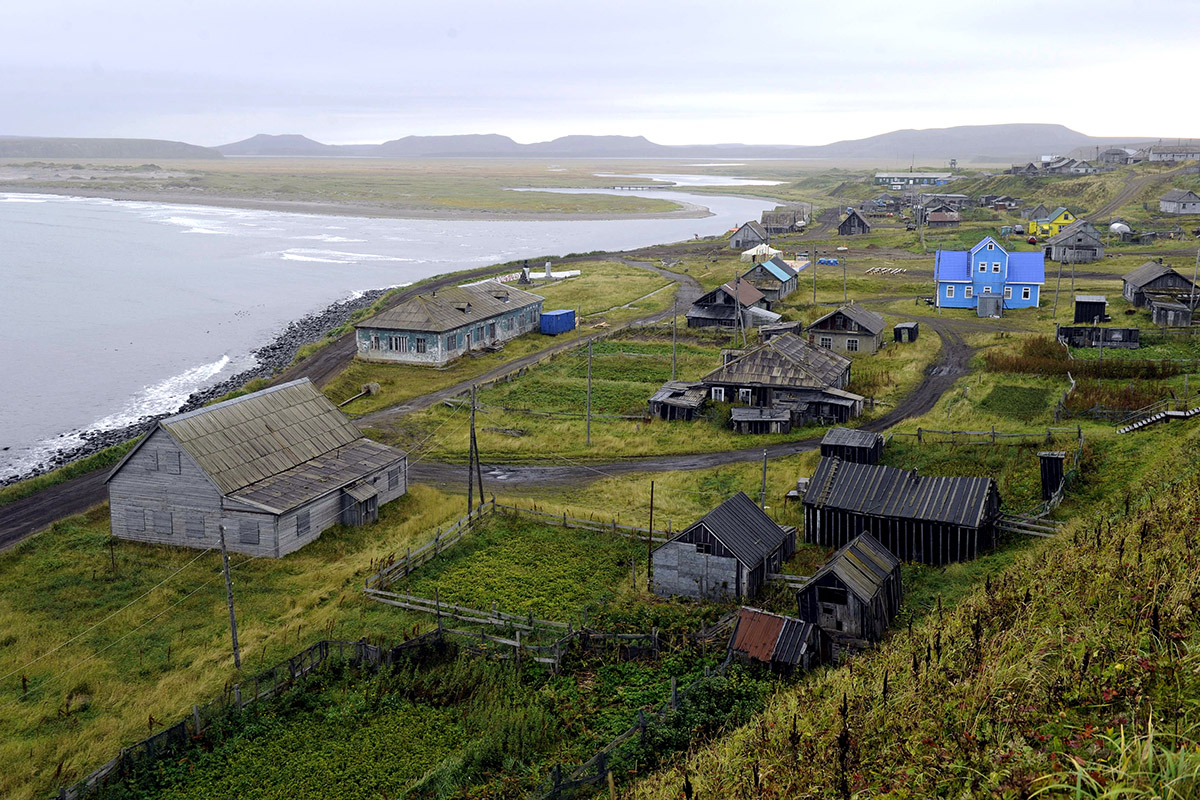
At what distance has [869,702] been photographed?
1380cm

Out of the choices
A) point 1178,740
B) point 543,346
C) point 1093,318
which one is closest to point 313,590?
point 1178,740

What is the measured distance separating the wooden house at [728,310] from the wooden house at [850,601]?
4647 centimetres

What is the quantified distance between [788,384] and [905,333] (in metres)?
18.9

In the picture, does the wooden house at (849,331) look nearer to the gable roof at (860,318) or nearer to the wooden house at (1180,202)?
the gable roof at (860,318)

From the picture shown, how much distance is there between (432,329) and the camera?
198 feet

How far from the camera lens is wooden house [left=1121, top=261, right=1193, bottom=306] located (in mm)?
64688

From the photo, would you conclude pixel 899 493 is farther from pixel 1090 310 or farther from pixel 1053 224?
pixel 1053 224

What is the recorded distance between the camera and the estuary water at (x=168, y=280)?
5891cm

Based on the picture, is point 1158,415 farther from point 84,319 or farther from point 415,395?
point 84,319

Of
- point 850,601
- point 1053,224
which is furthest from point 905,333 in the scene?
point 1053,224

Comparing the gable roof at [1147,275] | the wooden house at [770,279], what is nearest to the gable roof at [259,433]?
the wooden house at [770,279]

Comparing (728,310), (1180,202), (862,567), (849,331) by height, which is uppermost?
(1180,202)

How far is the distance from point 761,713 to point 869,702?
17.1ft

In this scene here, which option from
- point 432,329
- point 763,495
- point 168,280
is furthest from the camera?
point 168,280
